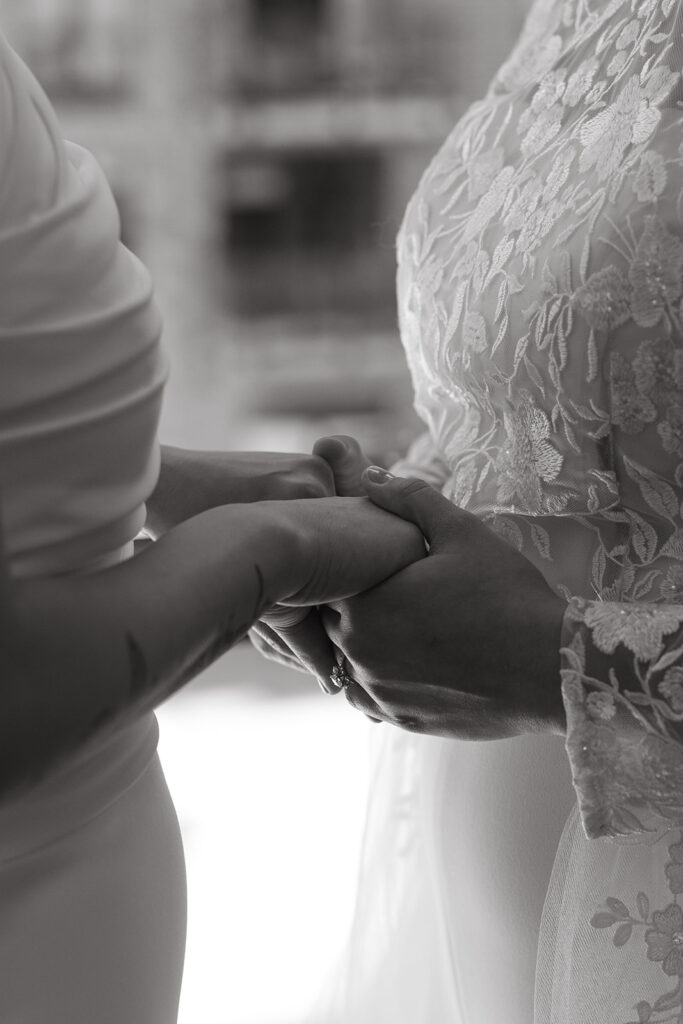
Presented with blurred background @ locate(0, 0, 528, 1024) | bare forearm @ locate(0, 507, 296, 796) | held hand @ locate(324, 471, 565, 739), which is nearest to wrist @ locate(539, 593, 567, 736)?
held hand @ locate(324, 471, 565, 739)

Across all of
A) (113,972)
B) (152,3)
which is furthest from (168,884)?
(152,3)

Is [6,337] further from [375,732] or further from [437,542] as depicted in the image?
[375,732]

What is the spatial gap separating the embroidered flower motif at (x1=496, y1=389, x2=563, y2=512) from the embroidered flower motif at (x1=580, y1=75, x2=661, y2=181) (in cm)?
20

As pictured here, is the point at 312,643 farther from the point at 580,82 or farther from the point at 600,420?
the point at 580,82

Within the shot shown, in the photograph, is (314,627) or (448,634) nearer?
(448,634)

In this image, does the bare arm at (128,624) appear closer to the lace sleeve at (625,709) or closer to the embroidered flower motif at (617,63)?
the lace sleeve at (625,709)

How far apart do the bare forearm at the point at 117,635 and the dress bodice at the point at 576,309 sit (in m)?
0.32

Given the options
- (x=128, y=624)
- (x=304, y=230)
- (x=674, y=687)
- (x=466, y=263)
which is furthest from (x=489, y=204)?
(x=304, y=230)

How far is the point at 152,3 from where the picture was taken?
9.33ft

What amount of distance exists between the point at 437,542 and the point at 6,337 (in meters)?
0.42

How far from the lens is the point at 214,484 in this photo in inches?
39.9

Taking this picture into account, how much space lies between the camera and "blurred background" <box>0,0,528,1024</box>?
9.42ft

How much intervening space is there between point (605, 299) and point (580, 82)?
290 millimetres

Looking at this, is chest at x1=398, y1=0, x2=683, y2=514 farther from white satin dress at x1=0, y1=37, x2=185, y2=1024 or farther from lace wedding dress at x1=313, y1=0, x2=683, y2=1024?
white satin dress at x1=0, y1=37, x2=185, y2=1024
